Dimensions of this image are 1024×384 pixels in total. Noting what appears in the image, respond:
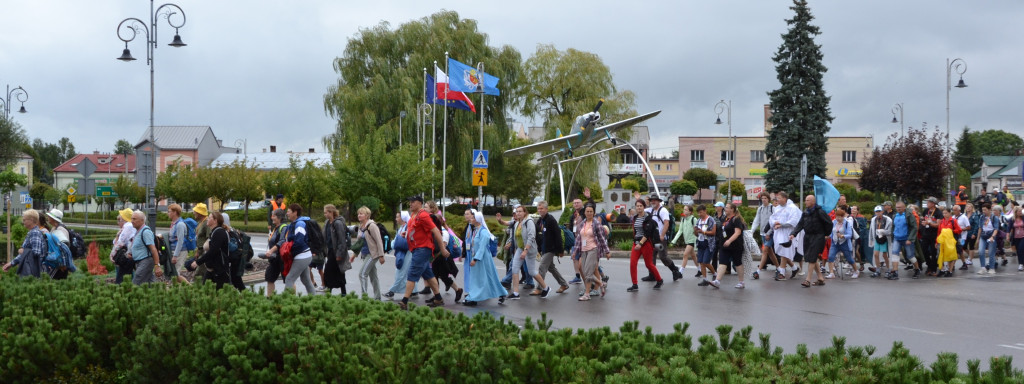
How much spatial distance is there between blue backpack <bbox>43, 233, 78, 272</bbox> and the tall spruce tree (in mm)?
38359

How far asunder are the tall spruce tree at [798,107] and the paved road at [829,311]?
1133 inches

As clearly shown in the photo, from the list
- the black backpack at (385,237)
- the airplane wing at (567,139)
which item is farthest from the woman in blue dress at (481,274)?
the airplane wing at (567,139)

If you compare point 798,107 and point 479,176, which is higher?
point 798,107

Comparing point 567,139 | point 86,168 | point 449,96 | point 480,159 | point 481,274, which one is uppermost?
point 449,96

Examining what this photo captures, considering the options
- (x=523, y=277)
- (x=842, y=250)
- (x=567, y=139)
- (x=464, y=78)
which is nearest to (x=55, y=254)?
(x=523, y=277)

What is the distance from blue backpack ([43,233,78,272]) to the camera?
1059 cm

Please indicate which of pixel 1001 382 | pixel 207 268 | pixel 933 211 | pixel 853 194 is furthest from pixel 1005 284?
pixel 853 194

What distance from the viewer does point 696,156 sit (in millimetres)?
94125

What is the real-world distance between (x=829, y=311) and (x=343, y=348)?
8.90 metres

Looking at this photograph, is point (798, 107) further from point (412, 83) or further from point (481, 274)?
point (481, 274)

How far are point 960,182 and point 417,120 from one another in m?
76.8

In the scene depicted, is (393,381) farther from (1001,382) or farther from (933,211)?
(933,211)

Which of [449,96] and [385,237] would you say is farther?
[449,96]

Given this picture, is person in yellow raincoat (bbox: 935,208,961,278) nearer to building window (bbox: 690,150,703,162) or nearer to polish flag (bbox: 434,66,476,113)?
polish flag (bbox: 434,66,476,113)
